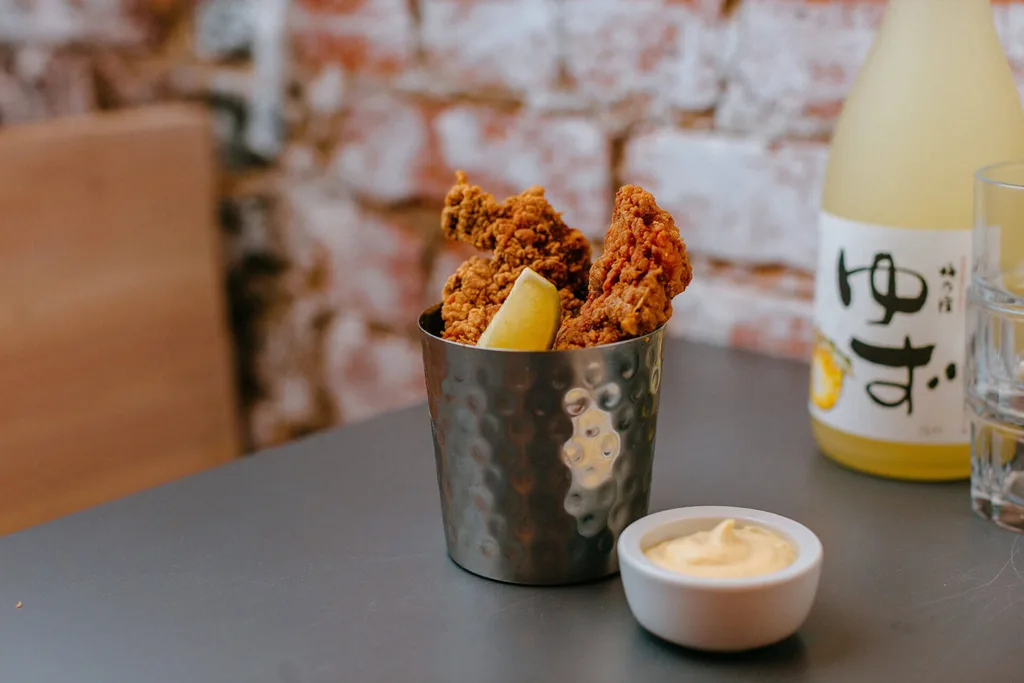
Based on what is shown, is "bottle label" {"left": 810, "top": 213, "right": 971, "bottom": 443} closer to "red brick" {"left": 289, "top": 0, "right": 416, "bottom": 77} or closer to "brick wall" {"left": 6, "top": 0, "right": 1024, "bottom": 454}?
"brick wall" {"left": 6, "top": 0, "right": 1024, "bottom": 454}

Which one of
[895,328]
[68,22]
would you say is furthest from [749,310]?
[68,22]

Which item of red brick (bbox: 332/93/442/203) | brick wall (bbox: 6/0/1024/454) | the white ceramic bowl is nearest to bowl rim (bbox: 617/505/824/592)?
the white ceramic bowl

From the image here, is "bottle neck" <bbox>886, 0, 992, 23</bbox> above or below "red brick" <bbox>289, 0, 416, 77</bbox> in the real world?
below

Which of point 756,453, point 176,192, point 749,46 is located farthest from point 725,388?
point 176,192

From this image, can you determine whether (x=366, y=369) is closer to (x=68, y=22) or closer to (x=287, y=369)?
(x=287, y=369)

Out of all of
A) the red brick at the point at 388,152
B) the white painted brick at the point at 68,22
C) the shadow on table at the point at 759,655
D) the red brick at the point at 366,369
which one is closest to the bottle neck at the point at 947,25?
the shadow on table at the point at 759,655

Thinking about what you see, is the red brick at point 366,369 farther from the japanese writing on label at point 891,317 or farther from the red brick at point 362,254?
the japanese writing on label at point 891,317

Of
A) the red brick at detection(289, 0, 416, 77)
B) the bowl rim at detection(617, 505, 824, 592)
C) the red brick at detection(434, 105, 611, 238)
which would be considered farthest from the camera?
the red brick at detection(289, 0, 416, 77)
